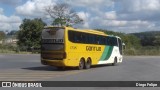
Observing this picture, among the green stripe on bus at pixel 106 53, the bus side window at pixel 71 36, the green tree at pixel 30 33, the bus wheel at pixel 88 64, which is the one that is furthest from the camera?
the green tree at pixel 30 33

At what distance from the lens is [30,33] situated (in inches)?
3711

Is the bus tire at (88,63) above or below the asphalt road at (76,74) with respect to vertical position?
above

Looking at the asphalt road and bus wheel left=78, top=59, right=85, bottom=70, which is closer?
the asphalt road

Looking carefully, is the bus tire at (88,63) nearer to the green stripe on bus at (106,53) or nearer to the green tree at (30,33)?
the green stripe on bus at (106,53)

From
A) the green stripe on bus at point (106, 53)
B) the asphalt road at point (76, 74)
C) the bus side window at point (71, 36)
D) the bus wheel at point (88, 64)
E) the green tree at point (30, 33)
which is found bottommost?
the asphalt road at point (76, 74)

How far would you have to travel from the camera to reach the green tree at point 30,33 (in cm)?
9312

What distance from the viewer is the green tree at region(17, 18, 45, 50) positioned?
93.1 m

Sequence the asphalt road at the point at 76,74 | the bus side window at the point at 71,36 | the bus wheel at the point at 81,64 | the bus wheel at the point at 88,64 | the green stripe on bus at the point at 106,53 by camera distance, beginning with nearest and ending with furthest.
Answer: the asphalt road at the point at 76,74, the bus side window at the point at 71,36, the bus wheel at the point at 81,64, the bus wheel at the point at 88,64, the green stripe on bus at the point at 106,53

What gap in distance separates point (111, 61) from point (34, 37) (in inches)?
2382

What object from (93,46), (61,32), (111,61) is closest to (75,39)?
(61,32)

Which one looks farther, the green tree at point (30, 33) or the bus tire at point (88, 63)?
the green tree at point (30, 33)

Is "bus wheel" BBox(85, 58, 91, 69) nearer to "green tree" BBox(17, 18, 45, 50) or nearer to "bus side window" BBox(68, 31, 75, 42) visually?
"bus side window" BBox(68, 31, 75, 42)

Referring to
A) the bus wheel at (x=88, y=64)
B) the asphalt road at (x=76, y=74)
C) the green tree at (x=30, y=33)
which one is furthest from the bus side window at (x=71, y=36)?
the green tree at (x=30, y=33)

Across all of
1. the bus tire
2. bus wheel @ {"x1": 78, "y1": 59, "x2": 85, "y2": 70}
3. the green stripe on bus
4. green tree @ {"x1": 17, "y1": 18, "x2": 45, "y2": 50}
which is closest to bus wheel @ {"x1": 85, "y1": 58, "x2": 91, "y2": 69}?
the bus tire
